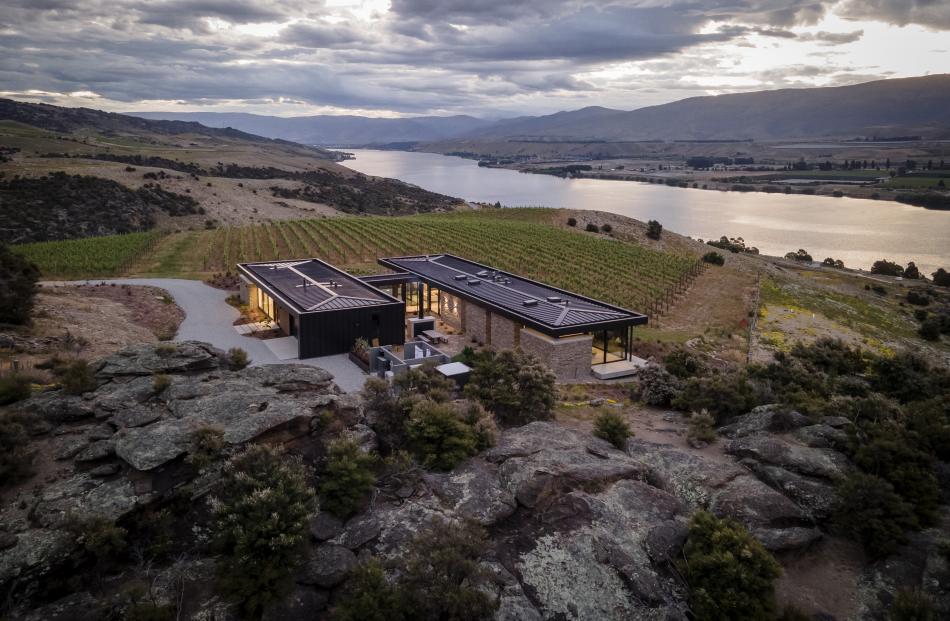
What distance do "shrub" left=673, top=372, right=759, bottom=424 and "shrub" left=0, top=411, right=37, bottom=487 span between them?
15.2m

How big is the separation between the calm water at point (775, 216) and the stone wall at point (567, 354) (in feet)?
215

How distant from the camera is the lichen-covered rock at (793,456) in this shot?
1180 centimetres

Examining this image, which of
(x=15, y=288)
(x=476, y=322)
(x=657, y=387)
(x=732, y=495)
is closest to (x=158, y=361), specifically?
(x=15, y=288)

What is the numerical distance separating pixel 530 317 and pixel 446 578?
49.3ft

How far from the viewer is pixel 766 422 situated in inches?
→ 572

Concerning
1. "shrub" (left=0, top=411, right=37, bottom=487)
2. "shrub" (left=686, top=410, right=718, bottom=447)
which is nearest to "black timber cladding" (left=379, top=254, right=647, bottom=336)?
"shrub" (left=686, top=410, right=718, bottom=447)

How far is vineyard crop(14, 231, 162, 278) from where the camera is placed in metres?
35.5

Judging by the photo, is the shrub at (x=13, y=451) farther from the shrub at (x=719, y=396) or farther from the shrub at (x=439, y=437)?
the shrub at (x=719, y=396)

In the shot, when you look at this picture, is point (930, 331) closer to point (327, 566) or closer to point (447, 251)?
point (447, 251)

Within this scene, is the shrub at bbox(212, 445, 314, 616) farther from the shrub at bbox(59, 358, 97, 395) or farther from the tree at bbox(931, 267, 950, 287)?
the tree at bbox(931, 267, 950, 287)

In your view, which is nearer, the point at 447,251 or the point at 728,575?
the point at 728,575

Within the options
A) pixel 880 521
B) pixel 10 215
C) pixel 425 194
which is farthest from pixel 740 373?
pixel 425 194

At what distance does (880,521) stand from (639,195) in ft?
473

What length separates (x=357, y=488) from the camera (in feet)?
33.1
